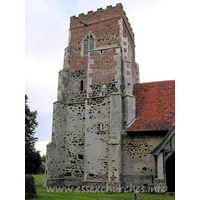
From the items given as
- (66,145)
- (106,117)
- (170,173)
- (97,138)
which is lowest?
(170,173)

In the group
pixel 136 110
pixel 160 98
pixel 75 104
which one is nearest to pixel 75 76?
pixel 75 104

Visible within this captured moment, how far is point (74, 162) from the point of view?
14.9 m

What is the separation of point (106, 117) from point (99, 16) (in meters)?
8.53

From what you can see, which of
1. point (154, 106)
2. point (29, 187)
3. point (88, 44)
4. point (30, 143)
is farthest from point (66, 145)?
point (30, 143)

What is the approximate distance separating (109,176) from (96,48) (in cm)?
923

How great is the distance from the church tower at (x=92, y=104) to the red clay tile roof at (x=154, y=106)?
82 centimetres

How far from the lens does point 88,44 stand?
17219 millimetres

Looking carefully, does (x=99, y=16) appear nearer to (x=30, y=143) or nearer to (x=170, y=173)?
(x=170, y=173)

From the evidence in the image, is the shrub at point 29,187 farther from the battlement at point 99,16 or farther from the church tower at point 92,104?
the battlement at point 99,16

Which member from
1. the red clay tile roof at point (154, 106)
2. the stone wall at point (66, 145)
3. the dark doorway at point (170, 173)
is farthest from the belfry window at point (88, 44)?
the dark doorway at point (170, 173)

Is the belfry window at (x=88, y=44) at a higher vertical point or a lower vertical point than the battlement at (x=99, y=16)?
lower

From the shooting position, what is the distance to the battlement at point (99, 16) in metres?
16.8

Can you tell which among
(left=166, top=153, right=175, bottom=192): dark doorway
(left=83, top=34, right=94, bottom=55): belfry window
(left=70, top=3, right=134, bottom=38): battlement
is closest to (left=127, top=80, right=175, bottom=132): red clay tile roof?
(left=166, top=153, right=175, bottom=192): dark doorway

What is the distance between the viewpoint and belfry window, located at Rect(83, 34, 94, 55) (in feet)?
56.2
